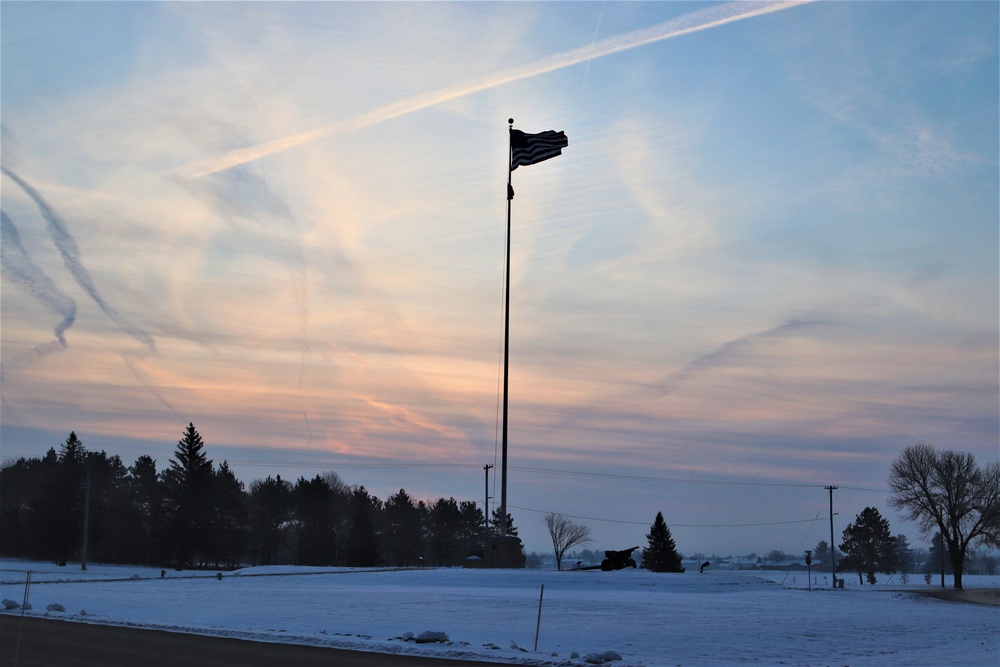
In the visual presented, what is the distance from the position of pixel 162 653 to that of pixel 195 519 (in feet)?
233

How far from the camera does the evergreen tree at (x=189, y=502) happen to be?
8275cm

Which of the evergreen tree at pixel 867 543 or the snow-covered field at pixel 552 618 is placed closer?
the snow-covered field at pixel 552 618

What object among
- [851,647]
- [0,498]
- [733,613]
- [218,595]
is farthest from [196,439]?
[851,647]

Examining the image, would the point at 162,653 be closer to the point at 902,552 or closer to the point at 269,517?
the point at 269,517

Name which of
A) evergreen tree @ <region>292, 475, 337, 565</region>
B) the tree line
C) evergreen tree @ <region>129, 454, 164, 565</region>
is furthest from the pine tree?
evergreen tree @ <region>129, 454, 164, 565</region>

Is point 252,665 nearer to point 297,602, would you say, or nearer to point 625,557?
point 297,602

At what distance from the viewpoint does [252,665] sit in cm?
1597

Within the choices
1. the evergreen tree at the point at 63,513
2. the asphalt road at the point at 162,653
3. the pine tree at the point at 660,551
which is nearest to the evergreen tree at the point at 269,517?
the evergreen tree at the point at 63,513

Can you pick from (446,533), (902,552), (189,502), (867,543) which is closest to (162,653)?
(189,502)

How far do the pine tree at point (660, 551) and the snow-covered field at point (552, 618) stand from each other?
56931 mm

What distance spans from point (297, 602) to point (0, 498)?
95.6 metres

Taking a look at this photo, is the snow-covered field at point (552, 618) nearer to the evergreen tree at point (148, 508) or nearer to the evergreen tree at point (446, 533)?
the evergreen tree at point (148, 508)

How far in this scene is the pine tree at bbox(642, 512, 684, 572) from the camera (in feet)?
309

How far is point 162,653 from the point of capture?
17.5 meters
